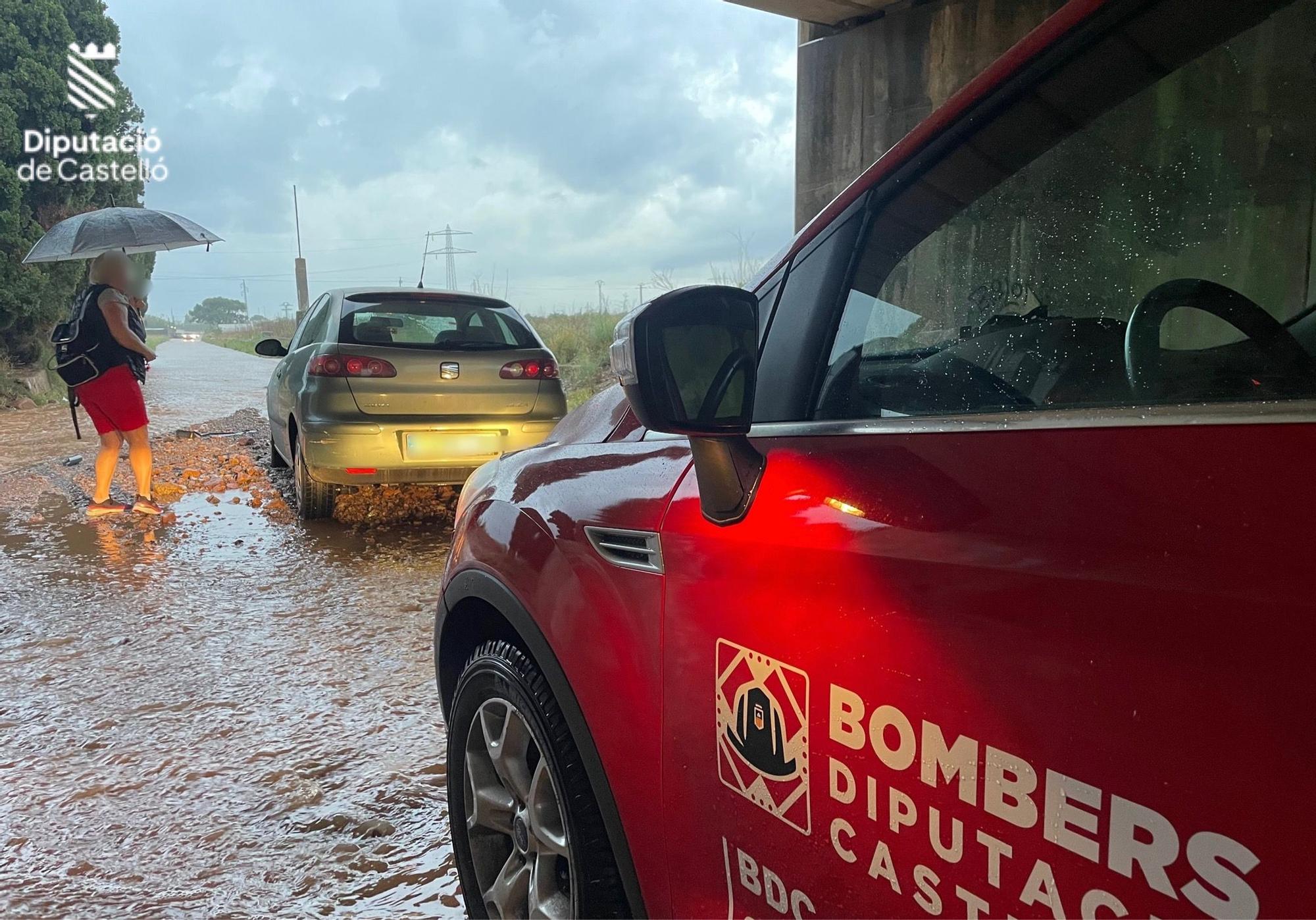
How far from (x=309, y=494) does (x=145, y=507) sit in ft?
4.87

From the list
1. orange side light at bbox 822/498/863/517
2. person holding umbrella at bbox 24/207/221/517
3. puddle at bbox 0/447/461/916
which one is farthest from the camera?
person holding umbrella at bbox 24/207/221/517

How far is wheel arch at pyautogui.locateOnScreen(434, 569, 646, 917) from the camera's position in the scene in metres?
1.63

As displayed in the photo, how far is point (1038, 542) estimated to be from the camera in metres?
0.96

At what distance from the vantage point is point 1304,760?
753 millimetres

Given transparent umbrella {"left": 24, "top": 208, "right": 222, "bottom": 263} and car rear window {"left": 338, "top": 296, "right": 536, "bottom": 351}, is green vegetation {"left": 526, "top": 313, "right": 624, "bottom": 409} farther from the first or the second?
car rear window {"left": 338, "top": 296, "right": 536, "bottom": 351}

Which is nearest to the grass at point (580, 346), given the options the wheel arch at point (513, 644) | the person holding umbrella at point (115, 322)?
the person holding umbrella at point (115, 322)

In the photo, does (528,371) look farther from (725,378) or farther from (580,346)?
(580,346)

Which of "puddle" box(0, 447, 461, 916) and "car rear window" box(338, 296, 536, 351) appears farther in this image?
"car rear window" box(338, 296, 536, 351)

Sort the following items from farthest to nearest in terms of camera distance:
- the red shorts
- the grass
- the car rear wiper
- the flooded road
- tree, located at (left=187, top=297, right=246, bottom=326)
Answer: tree, located at (left=187, top=297, right=246, bottom=326) → the grass → the flooded road → the red shorts → the car rear wiper

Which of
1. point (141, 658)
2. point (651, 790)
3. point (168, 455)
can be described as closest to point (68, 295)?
point (168, 455)

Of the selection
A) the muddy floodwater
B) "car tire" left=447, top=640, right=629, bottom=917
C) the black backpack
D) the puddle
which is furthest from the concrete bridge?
"car tire" left=447, top=640, right=629, bottom=917

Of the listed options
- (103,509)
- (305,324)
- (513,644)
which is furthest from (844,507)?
(103,509)

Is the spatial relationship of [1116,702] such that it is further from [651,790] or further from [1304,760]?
[651,790]

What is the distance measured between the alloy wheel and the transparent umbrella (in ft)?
21.4
